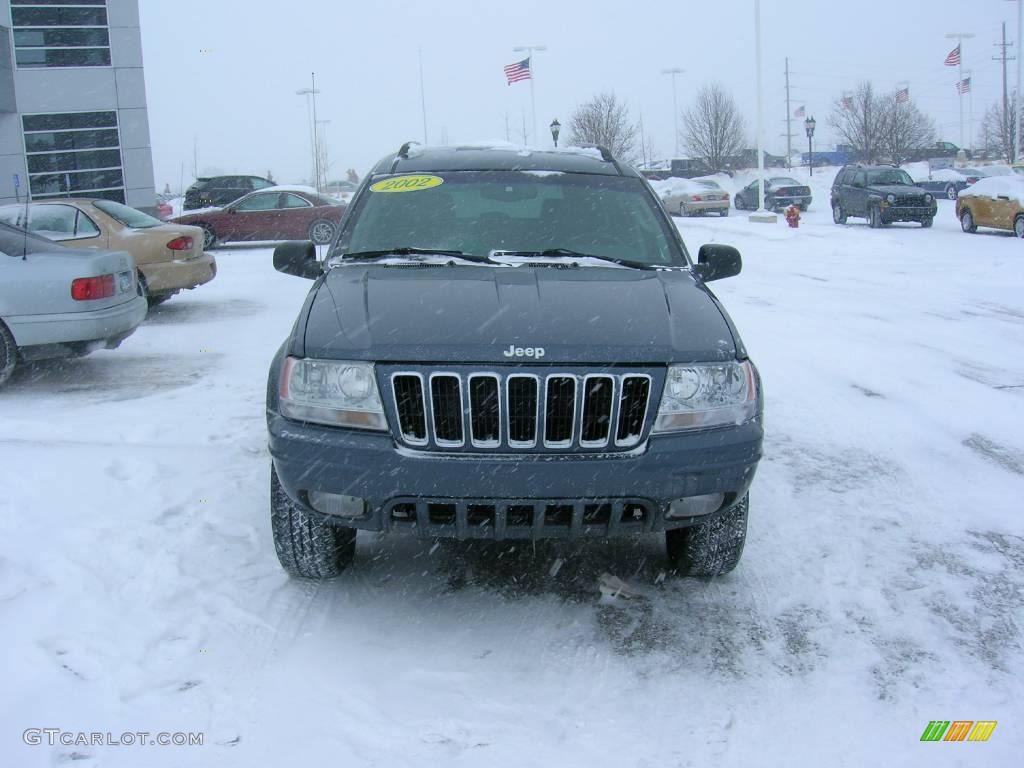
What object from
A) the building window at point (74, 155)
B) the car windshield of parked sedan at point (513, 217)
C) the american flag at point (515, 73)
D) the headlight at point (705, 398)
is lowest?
the headlight at point (705, 398)

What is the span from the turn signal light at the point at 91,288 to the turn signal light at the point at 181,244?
403 cm

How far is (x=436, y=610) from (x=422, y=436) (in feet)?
2.71

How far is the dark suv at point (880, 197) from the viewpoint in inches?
954

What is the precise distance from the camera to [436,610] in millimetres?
3611

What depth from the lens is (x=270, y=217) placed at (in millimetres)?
21906

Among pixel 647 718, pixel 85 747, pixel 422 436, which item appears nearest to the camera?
pixel 85 747

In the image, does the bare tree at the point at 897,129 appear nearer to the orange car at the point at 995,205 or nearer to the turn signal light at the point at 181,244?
the orange car at the point at 995,205

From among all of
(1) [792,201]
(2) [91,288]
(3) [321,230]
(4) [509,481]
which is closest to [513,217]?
(4) [509,481]

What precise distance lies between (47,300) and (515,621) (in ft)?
17.4

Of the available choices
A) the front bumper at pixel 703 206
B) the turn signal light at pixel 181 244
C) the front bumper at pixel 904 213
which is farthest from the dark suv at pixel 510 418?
the front bumper at pixel 703 206

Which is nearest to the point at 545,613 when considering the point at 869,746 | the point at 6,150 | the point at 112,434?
the point at 869,746

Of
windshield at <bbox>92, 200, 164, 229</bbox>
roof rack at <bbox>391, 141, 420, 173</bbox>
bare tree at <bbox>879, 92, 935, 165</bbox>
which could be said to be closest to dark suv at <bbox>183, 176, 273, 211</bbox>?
windshield at <bbox>92, 200, 164, 229</bbox>

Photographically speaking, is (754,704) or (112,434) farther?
(112,434)

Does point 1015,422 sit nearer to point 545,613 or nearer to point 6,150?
point 545,613
